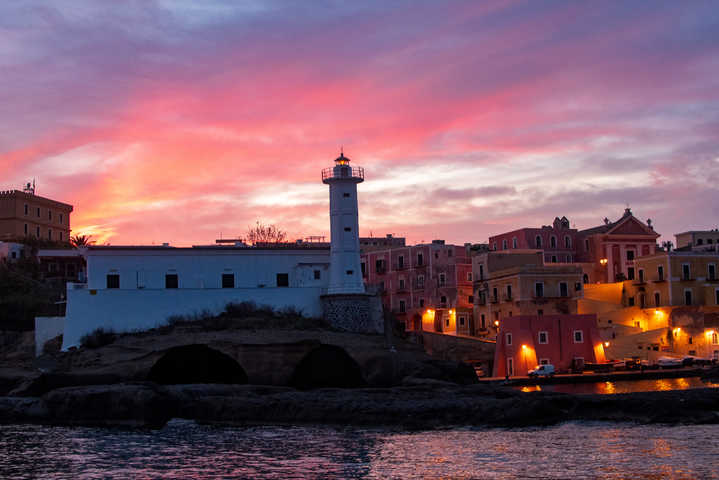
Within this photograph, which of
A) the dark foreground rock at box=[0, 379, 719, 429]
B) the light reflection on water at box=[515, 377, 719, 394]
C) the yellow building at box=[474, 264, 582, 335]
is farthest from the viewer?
the yellow building at box=[474, 264, 582, 335]

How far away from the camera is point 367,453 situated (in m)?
27.5

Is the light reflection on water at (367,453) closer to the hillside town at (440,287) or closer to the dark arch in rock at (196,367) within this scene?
the dark arch in rock at (196,367)

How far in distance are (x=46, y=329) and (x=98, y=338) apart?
18.3 feet

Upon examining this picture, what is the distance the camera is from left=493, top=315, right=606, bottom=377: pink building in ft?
181

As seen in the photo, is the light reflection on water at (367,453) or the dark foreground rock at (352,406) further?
Result: the dark foreground rock at (352,406)

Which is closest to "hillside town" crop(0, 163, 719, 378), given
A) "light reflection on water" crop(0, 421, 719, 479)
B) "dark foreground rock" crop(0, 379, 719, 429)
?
"dark foreground rock" crop(0, 379, 719, 429)

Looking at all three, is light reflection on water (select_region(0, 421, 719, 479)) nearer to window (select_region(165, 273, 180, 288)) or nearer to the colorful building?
window (select_region(165, 273, 180, 288))

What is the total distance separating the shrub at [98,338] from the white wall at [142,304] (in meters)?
0.29

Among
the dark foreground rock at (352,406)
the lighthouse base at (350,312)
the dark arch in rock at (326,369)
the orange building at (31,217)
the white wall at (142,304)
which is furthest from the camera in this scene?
the orange building at (31,217)

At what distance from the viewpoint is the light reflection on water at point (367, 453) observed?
24.5 meters

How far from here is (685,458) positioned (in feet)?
82.1

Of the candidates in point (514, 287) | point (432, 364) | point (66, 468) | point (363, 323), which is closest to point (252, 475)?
point (66, 468)

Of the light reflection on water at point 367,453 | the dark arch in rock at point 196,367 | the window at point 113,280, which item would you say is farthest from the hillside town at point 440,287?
the light reflection on water at point 367,453

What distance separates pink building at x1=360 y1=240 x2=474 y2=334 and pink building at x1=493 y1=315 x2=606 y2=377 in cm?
1143
